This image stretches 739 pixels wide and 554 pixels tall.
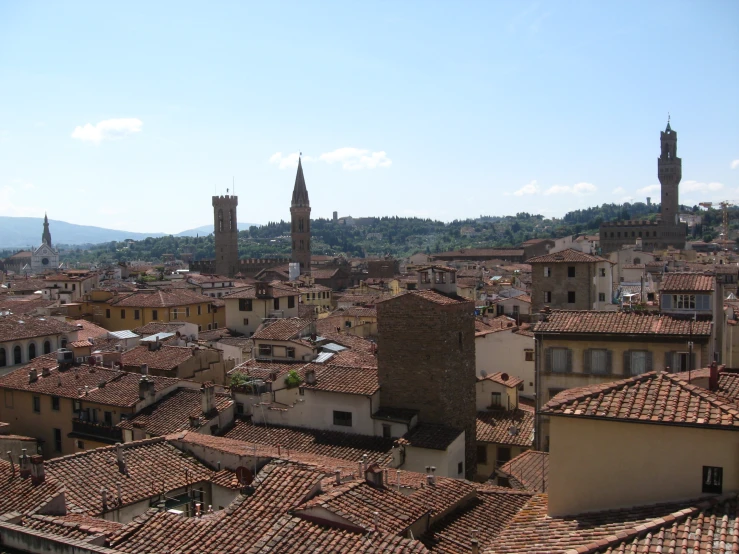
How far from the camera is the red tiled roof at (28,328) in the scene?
38188 mm

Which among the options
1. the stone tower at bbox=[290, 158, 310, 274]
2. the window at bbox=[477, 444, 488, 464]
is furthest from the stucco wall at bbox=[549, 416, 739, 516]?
the stone tower at bbox=[290, 158, 310, 274]

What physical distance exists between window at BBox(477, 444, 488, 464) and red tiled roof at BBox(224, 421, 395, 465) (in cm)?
593

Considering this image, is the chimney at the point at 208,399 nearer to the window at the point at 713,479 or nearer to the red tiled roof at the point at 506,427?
the red tiled roof at the point at 506,427

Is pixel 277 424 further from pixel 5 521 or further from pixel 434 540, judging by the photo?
pixel 5 521

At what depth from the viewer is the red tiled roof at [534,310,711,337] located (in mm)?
25312

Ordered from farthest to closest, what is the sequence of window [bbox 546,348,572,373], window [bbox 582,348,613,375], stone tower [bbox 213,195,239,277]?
1. stone tower [bbox 213,195,239,277]
2. window [bbox 546,348,572,373]
3. window [bbox 582,348,613,375]

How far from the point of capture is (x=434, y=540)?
14.9 m

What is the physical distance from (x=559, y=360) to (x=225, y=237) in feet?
395

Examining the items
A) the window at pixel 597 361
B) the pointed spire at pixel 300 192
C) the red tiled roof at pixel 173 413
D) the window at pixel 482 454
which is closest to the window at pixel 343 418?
the red tiled roof at pixel 173 413

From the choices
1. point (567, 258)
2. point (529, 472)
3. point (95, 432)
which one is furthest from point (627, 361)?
point (95, 432)

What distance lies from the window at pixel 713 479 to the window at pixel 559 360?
16741 millimetres

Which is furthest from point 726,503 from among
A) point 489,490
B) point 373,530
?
point 489,490

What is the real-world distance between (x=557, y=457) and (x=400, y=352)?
45.0 ft

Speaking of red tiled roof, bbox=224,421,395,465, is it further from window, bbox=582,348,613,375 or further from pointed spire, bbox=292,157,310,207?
pointed spire, bbox=292,157,310,207
